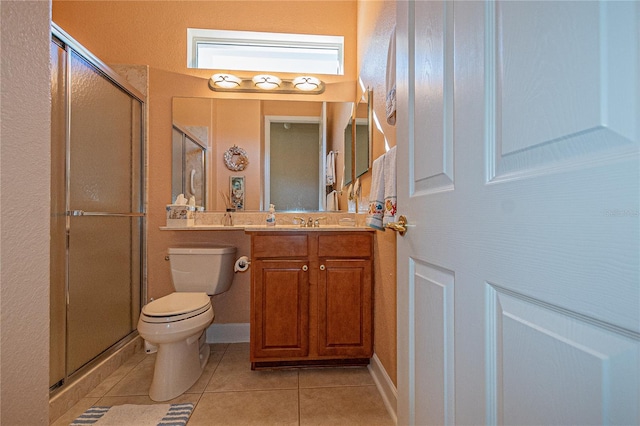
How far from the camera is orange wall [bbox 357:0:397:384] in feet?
4.73

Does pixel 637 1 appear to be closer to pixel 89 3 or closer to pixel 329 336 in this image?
pixel 329 336

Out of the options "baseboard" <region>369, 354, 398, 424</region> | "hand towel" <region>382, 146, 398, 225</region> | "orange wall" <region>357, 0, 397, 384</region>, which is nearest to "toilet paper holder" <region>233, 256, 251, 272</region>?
"orange wall" <region>357, 0, 397, 384</region>

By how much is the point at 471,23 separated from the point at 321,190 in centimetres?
187

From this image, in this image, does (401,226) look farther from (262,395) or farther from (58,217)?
(58,217)

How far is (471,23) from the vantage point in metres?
0.56

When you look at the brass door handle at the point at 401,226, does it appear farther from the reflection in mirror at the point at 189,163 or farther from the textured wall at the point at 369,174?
the reflection in mirror at the point at 189,163

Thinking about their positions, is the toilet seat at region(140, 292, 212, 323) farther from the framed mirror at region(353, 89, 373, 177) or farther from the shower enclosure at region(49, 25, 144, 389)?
the framed mirror at region(353, 89, 373, 177)

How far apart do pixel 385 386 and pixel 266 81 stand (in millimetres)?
2313

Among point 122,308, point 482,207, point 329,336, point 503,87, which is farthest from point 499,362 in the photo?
point 122,308

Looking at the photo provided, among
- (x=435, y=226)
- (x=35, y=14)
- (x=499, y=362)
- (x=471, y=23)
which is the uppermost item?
(x=35, y=14)

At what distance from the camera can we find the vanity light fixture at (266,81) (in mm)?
2326

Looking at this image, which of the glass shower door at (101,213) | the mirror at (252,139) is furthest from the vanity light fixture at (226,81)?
the glass shower door at (101,213)

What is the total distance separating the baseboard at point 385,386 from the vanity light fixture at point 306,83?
208 centimetres

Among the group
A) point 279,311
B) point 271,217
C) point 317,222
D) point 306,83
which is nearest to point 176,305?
point 279,311
